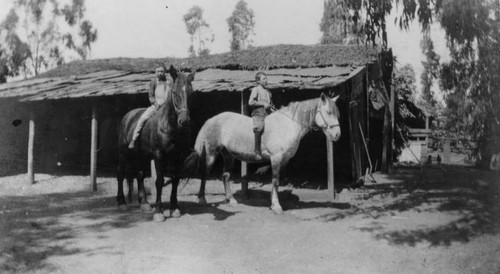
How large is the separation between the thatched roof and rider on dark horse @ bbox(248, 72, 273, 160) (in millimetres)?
1420

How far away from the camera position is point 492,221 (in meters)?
6.99

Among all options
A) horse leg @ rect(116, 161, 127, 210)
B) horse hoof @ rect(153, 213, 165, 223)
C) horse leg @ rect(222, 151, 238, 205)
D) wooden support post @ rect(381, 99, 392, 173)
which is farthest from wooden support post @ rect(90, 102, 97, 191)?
wooden support post @ rect(381, 99, 392, 173)

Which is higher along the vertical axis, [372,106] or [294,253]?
[372,106]

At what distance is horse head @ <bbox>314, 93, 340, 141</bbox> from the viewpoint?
7.96 meters

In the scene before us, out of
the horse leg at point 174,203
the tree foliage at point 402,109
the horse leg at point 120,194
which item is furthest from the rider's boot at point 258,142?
the tree foliage at point 402,109

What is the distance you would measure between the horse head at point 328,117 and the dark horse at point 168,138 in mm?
2538

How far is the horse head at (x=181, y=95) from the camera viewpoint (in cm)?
670

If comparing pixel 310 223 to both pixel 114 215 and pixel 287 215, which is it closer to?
pixel 287 215

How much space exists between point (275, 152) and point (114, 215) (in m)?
3.28

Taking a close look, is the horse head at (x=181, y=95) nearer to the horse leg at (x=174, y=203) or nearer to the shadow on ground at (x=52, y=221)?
the horse leg at (x=174, y=203)

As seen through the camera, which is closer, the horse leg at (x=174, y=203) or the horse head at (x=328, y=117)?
the horse leg at (x=174, y=203)

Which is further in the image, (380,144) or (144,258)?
(380,144)

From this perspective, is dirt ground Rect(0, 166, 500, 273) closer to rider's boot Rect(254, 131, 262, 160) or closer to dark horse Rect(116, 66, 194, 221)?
dark horse Rect(116, 66, 194, 221)

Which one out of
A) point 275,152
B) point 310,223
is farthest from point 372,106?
point 310,223
